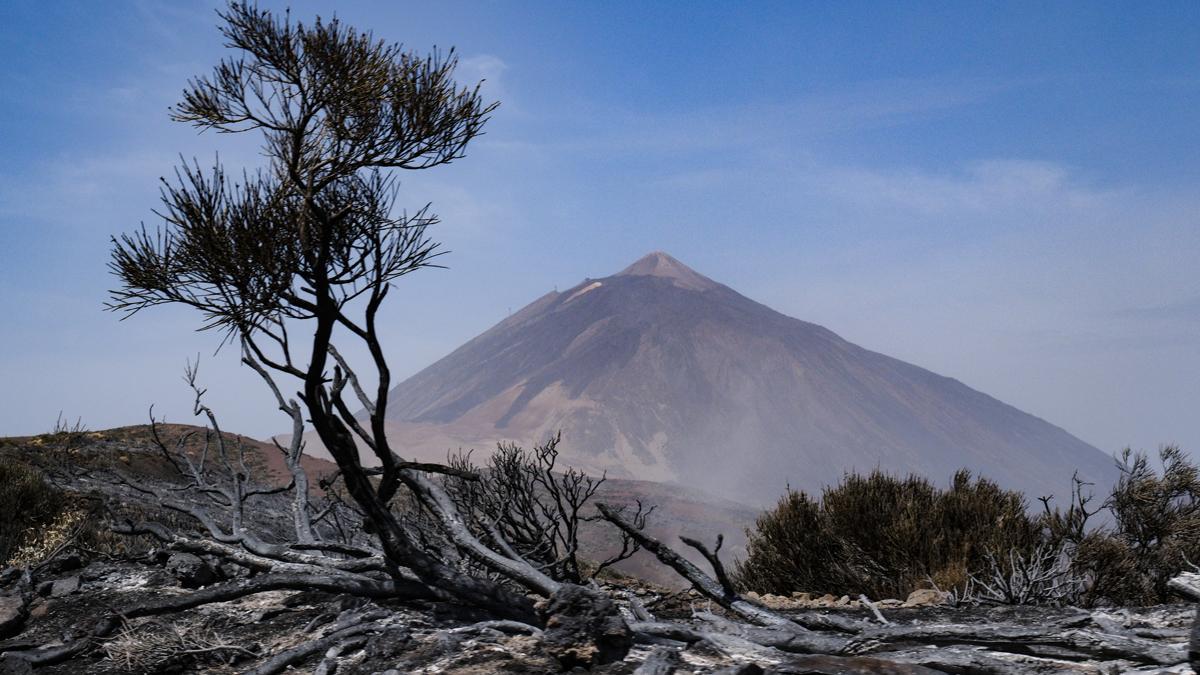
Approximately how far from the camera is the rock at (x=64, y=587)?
21.5 feet

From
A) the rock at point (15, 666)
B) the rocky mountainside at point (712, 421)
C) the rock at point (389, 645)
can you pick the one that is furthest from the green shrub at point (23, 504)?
the rocky mountainside at point (712, 421)

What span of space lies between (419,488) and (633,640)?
1.77 m

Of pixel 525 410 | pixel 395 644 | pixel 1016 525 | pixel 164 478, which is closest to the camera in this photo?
pixel 395 644

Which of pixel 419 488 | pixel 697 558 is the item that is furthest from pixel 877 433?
pixel 419 488

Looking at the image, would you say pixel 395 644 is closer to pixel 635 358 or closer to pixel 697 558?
pixel 697 558

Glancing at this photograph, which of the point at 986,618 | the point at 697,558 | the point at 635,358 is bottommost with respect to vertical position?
the point at 697,558

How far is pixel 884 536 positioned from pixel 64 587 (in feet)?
27.9

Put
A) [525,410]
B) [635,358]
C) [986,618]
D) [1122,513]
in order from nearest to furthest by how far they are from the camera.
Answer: [986,618], [1122,513], [525,410], [635,358]

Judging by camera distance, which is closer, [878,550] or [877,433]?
[878,550]

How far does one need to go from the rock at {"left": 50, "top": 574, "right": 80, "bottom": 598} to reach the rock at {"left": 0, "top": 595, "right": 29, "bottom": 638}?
43 centimetres

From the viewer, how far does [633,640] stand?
14.0 ft

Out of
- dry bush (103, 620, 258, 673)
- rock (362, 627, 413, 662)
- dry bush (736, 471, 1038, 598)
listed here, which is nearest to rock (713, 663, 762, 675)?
rock (362, 627, 413, 662)

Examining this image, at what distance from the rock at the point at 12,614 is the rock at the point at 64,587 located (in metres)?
0.43

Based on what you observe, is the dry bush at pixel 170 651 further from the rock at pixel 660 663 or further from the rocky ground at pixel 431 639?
the rock at pixel 660 663
